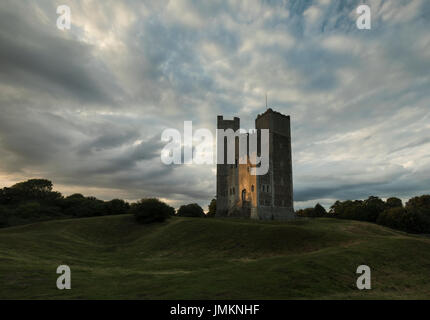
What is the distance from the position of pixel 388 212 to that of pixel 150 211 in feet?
201

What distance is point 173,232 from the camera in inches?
1863

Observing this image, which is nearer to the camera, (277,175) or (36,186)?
(277,175)

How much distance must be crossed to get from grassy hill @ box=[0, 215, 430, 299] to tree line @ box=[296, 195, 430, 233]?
86.5 feet

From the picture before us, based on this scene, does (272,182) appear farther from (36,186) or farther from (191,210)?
(36,186)

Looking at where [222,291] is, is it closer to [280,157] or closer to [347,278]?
[347,278]

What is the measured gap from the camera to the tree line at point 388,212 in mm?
66312

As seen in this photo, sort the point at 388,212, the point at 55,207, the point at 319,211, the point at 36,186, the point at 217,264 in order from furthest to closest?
the point at 36,186, the point at 319,211, the point at 55,207, the point at 388,212, the point at 217,264

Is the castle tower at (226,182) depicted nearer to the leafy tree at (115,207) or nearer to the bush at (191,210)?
the bush at (191,210)

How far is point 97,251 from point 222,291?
31.7 m

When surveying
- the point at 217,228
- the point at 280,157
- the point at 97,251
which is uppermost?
the point at 280,157

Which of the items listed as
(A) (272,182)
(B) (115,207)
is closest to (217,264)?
(A) (272,182)

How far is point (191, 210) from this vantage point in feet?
245

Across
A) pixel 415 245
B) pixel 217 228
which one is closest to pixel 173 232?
pixel 217 228

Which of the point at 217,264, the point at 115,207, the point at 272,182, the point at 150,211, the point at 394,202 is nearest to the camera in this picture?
the point at 217,264
